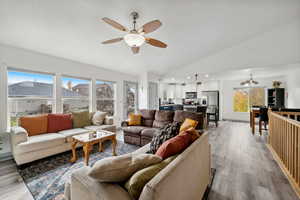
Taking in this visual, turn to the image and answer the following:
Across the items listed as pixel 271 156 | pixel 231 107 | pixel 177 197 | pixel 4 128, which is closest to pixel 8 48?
pixel 4 128

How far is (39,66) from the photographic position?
3.24 metres

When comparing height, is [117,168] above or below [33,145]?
above

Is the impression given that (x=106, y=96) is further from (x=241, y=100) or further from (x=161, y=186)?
(x=241, y=100)

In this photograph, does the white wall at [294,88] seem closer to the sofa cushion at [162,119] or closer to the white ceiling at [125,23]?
the white ceiling at [125,23]

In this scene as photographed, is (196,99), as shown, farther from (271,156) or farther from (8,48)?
(8,48)

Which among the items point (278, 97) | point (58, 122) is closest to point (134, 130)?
point (58, 122)

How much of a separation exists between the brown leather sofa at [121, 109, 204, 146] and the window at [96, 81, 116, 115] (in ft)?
5.35

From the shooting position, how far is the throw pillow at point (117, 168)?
0.88 meters

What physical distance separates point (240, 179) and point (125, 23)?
3.50m

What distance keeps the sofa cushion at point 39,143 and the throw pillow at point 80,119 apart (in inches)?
30.6

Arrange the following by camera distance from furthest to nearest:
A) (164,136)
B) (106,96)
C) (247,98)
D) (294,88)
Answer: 1. (247,98)
2. (294,88)
3. (106,96)
4. (164,136)

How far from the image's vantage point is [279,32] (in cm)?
386

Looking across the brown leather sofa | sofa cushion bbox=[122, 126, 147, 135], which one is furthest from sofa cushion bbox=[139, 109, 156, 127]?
sofa cushion bbox=[122, 126, 147, 135]

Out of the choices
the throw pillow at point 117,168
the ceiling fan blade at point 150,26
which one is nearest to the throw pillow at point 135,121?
the ceiling fan blade at point 150,26
